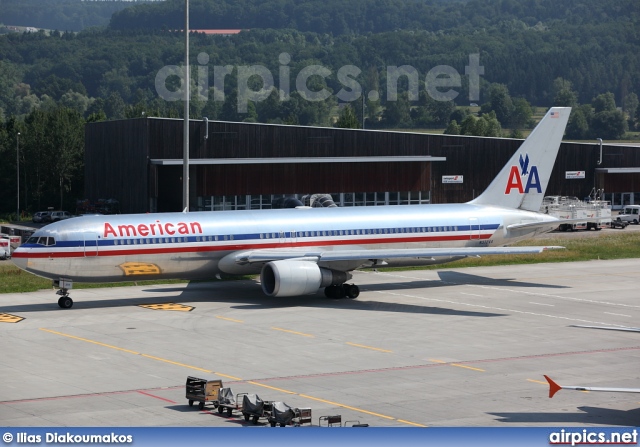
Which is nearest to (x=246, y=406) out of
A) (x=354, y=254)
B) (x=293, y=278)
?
(x=293, y=278)

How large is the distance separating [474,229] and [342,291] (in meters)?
9.37

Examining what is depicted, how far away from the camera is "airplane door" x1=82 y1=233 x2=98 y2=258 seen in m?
49.4

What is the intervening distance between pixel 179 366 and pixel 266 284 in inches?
559

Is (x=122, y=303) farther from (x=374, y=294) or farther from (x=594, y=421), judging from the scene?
(x=594, y=421)

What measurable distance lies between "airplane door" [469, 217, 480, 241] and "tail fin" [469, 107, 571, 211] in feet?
10.4

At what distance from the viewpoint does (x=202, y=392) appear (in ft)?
103

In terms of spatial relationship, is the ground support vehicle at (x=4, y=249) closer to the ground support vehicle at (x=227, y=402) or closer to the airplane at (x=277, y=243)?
the airplane at (x=277, y=243)

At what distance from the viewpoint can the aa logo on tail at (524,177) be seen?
61531 millimetres

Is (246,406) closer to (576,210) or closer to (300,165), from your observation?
(300,165)

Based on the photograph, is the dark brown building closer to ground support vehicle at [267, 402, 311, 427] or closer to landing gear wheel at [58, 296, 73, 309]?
landing gear wheel at [58, 296, 73, 309]

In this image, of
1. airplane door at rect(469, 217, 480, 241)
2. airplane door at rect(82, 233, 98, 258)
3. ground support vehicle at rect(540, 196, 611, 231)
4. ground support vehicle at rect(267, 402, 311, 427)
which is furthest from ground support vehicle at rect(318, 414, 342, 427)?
ground support vehicle at rect(540, 196, 611, 231)

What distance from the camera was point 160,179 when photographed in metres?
90.7

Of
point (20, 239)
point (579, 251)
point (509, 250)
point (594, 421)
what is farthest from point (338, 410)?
point (20, 239)

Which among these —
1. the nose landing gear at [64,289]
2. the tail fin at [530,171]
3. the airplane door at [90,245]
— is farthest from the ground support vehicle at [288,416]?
the tail fin at [530,171]
